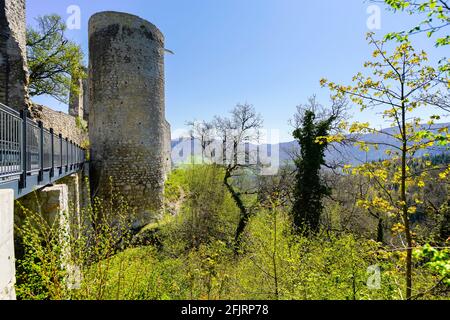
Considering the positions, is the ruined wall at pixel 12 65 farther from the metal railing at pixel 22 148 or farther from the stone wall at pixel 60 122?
the metal railing at pixel 22 148

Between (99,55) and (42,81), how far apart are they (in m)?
5.67

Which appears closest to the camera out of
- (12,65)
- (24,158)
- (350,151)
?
(24,158)

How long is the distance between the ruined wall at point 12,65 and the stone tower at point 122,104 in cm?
273

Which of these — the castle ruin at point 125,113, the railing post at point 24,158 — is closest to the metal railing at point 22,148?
the railing post at point 24,158

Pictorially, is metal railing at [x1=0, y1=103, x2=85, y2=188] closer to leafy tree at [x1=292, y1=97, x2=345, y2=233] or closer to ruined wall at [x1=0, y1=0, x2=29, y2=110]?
ruined wall at [x1=0, y1=0, x2=29, y2=110]

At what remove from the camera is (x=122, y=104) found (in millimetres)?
10891

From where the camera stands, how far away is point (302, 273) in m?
5.29

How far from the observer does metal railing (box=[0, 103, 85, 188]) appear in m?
3.43

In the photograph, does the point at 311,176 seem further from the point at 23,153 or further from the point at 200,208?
the point at 23,153

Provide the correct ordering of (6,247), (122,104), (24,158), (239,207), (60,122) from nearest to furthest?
(6,247) → (24,158) → (122,104) → (60,122) → (239,207)

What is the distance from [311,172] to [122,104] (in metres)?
9.45

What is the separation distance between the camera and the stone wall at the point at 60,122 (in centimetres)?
974

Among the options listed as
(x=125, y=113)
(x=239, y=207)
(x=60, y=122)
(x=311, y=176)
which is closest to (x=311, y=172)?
(x=311, y=176)

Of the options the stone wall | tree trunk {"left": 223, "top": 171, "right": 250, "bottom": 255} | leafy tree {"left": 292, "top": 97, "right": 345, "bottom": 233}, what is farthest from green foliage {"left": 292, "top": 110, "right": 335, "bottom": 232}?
the stone wall
